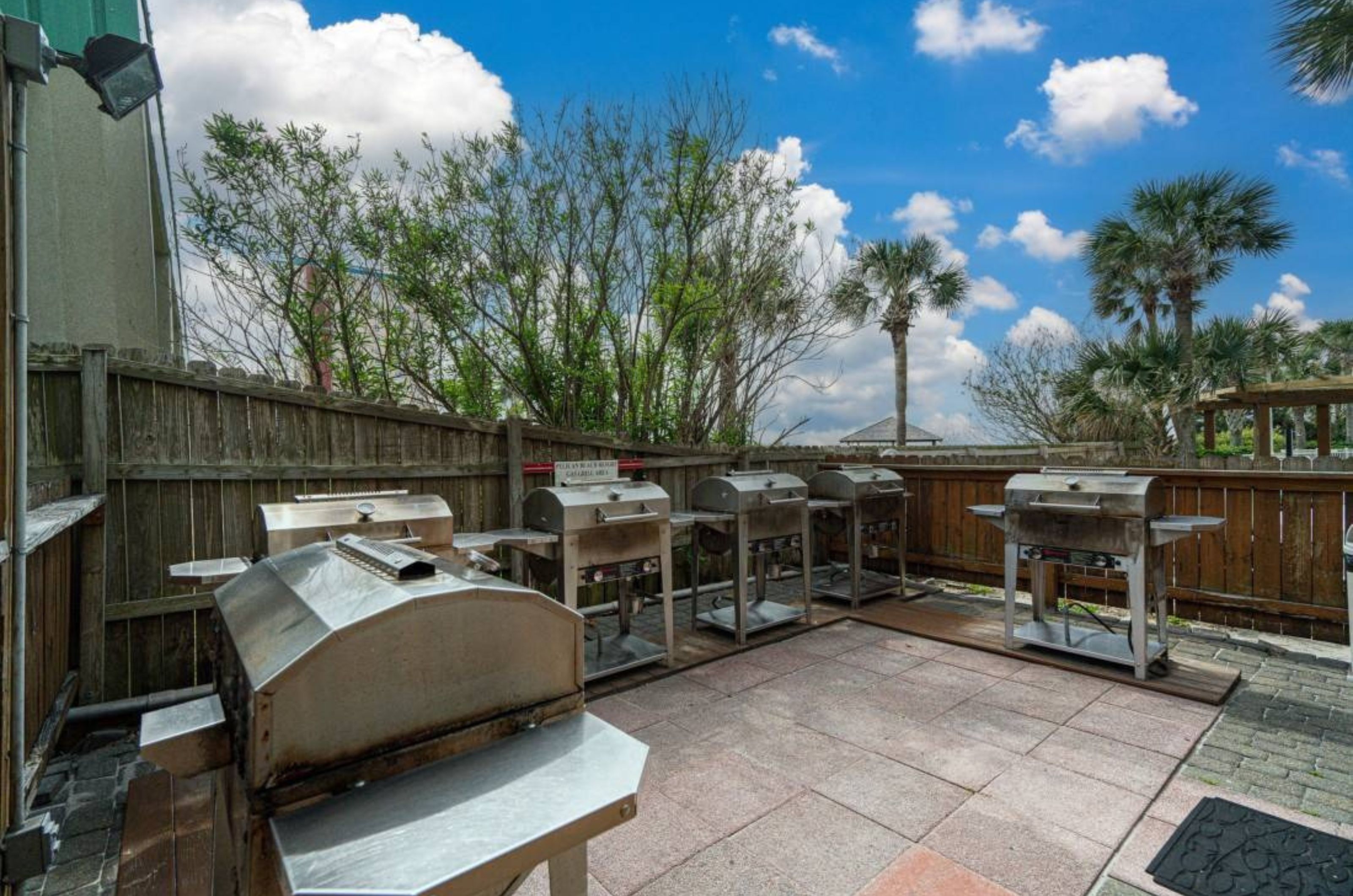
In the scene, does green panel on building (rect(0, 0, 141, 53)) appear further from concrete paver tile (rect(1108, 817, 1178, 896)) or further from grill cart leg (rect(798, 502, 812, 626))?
concrete paver tile (rect(1108, 817, 1178, 896))

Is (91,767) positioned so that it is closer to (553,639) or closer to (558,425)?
(553,639)

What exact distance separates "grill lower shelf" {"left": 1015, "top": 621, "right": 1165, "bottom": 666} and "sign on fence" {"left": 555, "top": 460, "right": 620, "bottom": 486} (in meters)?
3.12

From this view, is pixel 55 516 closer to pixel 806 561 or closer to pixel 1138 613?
pixel 806 561

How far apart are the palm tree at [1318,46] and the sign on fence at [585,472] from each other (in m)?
9.14

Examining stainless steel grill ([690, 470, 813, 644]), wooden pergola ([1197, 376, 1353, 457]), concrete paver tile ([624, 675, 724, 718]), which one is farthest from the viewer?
wooden pergola ([1197, 376, 1353, 457])

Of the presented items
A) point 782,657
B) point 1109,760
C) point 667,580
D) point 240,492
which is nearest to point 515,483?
point 667,580

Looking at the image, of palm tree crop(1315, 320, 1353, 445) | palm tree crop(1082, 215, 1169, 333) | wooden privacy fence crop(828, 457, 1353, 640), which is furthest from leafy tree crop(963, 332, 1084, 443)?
palm tree crop(1315, 320, 1353, 445)

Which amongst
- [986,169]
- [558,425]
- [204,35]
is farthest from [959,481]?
[204,35]

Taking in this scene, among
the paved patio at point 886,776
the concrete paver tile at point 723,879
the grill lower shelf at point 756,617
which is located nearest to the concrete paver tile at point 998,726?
the paved patio at point 886,776

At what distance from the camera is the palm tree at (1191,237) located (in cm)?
1158

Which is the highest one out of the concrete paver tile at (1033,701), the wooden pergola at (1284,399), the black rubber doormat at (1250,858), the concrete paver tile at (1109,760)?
the wooden pergola at (1284,399)

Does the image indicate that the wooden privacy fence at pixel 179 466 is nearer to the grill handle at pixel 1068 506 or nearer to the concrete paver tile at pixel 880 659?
the concrete paver tile at pixel 880 659

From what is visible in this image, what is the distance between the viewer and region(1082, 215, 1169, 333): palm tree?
13164 millimetres

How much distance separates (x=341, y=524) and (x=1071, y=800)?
334 centimetres
